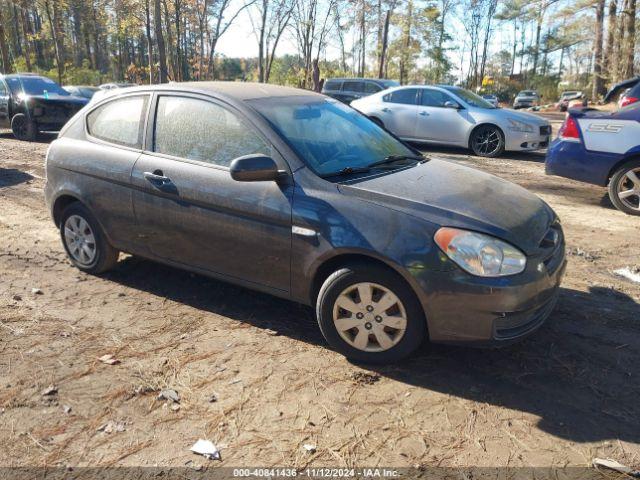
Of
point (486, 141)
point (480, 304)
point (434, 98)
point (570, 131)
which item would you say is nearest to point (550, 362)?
point (480, 304)

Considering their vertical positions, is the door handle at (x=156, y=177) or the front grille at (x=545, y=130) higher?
the front grille at (x=545, y=130)

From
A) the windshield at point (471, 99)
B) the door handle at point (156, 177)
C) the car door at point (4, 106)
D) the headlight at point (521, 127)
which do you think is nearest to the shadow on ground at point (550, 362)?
the door handle at point (156, 177)

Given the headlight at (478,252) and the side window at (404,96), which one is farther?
the side window at (404,96)

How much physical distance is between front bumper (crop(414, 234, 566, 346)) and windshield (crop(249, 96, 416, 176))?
3.51 feet

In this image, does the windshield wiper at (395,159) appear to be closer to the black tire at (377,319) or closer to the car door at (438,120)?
the black tire at (377,319)

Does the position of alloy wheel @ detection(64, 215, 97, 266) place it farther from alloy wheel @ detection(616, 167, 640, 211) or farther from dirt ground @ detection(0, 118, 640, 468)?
alloy wheel @ detection(616, 167, 640, 211)

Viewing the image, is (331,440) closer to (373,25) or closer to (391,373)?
(391,373)

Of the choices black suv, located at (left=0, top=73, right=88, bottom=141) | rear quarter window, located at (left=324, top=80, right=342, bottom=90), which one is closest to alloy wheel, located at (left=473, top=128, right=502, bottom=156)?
rear quarter window, located at (left=324, top=80, right=342, bottom=90)

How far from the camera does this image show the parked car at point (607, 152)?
6.62 m

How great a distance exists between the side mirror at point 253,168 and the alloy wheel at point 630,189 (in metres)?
5.19

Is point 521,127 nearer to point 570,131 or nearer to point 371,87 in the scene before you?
point 570,131

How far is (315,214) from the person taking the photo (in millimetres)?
3348

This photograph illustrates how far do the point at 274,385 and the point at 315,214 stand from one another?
1044mm

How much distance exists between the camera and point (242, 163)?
335 centimetres
